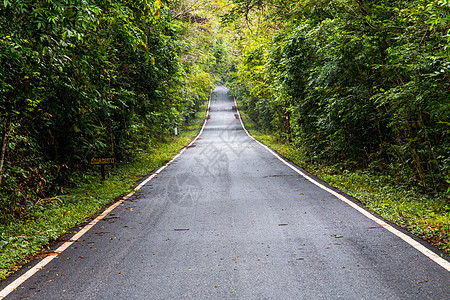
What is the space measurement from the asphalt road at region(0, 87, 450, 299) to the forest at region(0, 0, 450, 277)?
1.47 m

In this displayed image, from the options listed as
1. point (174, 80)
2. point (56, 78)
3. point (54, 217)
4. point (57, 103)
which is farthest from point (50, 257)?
point (174, 80)

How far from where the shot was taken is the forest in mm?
6547

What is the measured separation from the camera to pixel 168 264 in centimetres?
496

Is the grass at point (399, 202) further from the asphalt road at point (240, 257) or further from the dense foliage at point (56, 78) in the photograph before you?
the dense foliage at point (56, 78)

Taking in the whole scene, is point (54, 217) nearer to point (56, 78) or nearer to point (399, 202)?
point (56, 78)

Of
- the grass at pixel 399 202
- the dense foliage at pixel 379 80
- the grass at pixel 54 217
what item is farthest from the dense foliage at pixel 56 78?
the grass at pixel 399 202

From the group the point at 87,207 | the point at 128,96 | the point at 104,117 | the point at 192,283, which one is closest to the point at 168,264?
the point at 192,283

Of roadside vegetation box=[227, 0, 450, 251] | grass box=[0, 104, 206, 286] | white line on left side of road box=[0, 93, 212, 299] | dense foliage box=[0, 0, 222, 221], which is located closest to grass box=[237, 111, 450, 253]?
roadside vegetation box=[227, 0, 450, 251]

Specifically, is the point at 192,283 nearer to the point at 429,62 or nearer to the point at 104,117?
the point at 429,62

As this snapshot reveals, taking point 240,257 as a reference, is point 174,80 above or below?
above

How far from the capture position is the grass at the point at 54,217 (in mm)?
5566

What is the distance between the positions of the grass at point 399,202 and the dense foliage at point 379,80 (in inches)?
17.5

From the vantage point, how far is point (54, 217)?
752 cm

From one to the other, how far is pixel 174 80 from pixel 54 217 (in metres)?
10.2
